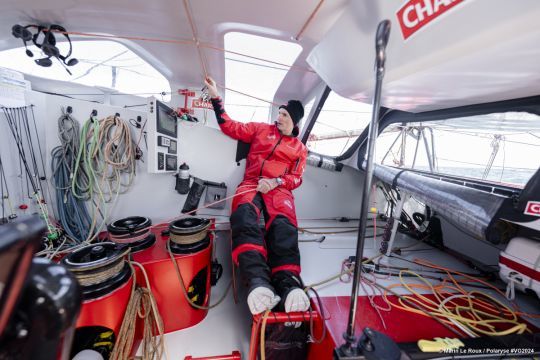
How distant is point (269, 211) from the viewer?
5.28 feet

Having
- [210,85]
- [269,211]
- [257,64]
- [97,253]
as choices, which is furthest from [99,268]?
[257,64]

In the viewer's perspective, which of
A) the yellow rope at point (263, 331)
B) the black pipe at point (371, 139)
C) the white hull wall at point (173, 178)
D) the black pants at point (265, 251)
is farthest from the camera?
the white hull wall at point (173, 178)

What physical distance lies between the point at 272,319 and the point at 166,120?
5.20ft

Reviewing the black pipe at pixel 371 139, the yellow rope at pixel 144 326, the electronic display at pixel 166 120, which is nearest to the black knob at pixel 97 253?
the yellow rope at pixel 144 326

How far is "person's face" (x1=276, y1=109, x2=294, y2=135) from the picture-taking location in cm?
193

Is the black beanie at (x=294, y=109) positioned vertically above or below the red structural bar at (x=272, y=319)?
above

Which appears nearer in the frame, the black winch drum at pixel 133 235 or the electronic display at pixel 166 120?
the black winch drum at pixel 133 235

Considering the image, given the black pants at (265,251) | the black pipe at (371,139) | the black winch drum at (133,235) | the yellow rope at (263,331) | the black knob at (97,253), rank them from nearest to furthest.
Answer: the black pipe at (371,139) < the yellow rope at (263,331) < the black knob at (97,253) < the black pants at (265,251) < the black winch drum at (133,235)

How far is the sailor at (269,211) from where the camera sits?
40.8 inches

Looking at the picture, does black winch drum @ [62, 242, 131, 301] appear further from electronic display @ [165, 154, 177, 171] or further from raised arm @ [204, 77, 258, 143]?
raised arm @ [204, 77, 258, 143]

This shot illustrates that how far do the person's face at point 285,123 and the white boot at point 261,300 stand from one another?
4.59ft

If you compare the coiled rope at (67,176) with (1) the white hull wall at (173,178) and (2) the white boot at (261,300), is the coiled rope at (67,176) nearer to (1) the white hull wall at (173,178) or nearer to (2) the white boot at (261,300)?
(1) the white hull wall at (173,178)

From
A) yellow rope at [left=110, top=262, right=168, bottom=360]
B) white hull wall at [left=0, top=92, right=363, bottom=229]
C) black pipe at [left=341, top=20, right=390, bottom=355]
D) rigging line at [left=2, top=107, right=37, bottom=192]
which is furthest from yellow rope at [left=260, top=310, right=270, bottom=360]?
rigging line at [left=2, top=107, right=37, bottom=192]

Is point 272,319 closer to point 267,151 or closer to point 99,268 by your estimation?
point 99,268
